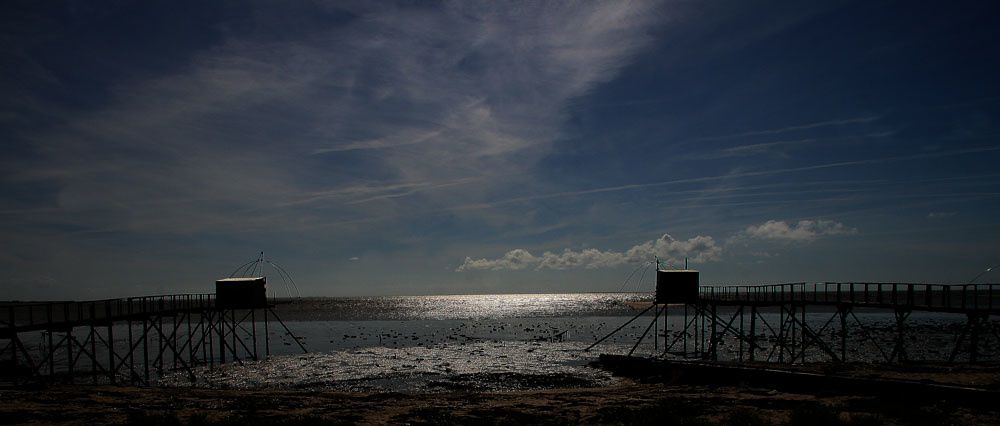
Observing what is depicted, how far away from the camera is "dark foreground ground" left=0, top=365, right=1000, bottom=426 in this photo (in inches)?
621

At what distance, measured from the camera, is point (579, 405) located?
19.9 m

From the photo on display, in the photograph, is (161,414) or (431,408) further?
(431,408)

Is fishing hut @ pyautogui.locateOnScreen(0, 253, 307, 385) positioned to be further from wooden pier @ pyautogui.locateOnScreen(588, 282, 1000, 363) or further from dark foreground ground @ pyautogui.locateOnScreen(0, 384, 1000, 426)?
wooden pier @ pyautogui.locateOnScreen(588, 282, 1000, 363)

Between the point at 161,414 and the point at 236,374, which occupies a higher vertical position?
the point at 161,414

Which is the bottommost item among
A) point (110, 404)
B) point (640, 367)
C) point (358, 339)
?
point (358, 339)

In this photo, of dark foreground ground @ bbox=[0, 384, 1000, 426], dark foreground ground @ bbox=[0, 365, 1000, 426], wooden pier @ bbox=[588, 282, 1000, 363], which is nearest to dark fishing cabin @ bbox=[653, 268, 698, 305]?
wooden pier @ bbox=[588, 282, 1000, 363]

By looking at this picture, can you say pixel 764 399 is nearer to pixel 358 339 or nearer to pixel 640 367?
pixel 640 367

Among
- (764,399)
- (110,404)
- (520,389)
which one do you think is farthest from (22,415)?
(764,399)

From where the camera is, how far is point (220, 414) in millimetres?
17844

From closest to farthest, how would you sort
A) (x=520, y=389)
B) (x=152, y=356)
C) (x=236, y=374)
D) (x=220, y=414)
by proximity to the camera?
(x=220, y=414)
(x=520, y=389)
(x=236, y=374)
(x=152, y=356)

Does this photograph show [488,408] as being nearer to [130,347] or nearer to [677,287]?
[677,287]

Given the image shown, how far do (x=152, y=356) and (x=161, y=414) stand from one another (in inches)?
1355

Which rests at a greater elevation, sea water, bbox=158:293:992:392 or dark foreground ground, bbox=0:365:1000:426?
dark foreground ground, bbox=0:365:1000:426

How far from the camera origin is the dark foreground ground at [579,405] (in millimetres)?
15766
